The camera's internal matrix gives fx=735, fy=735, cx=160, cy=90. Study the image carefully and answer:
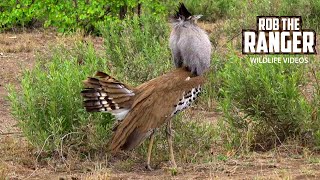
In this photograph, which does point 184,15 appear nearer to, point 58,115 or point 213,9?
point 58,115

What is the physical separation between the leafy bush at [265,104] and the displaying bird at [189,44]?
595 mm

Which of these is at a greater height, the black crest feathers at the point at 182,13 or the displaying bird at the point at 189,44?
the black crest feathers at the point at 182,13

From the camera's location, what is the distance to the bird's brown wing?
624 cm

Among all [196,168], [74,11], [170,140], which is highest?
[74,11]

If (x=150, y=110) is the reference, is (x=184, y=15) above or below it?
above

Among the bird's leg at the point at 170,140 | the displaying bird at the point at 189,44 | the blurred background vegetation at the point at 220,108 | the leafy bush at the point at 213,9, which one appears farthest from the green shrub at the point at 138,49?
the leafy bush at the point at 213,9

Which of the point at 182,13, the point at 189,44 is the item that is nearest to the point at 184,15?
the point at 182,13

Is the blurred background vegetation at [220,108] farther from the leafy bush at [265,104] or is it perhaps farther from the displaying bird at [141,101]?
the displaying bird at [141,101]

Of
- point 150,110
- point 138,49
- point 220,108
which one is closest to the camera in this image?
point 150,110

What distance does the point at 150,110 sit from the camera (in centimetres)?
632

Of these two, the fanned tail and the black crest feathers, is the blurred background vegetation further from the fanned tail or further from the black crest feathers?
the black crest feathers

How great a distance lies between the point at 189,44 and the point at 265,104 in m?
1.05

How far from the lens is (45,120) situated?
6977 mm

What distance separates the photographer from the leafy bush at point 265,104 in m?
6.92
